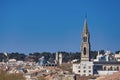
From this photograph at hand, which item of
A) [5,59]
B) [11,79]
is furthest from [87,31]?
[5,59]

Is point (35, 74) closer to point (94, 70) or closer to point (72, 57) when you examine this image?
point (94, 70)

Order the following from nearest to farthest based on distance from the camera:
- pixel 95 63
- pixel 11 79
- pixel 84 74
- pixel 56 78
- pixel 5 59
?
1. pixel 56 78
2. pixel 11 79
3. pixel 84 74
4. pixel 95 63
5. pixel 5 59

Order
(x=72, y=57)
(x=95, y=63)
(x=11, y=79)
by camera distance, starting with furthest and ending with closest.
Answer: (x=72, y=57)
(x=95, y=63)
(x=11, y=79)

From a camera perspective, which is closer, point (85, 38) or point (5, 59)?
point (85, 38)

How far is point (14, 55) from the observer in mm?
150250

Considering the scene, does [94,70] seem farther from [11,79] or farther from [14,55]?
[14,55]

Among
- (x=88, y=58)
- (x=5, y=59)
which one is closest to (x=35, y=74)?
(x=88, y=58)

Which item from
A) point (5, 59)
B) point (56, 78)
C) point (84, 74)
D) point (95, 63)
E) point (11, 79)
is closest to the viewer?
point (56, 78)

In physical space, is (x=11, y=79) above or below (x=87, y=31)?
below

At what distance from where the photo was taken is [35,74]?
287ft

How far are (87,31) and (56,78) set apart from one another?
23464 mm

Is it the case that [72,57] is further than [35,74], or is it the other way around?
[72,57]

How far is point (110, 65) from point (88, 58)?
4.33 metres

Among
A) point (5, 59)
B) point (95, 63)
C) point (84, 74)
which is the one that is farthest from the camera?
point (5, 59)
